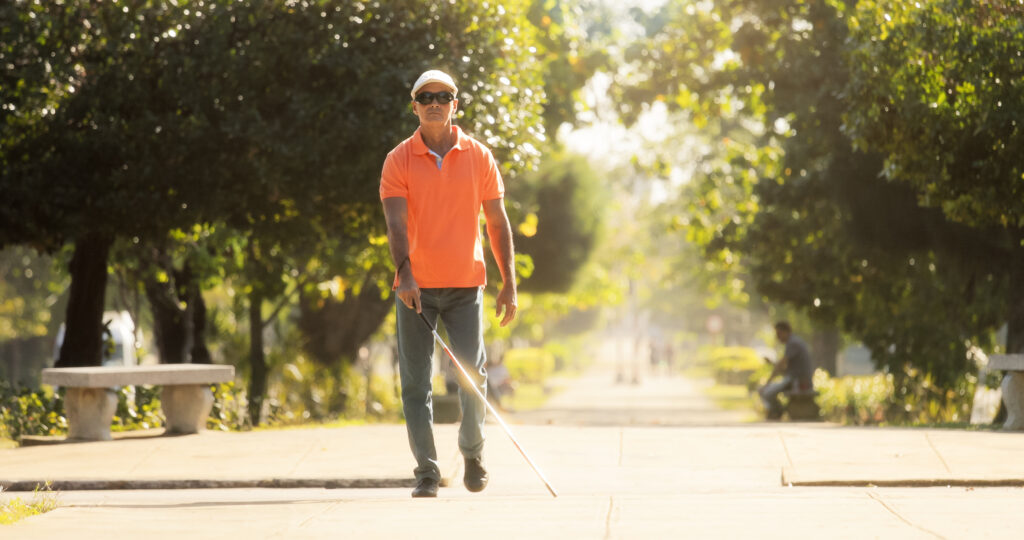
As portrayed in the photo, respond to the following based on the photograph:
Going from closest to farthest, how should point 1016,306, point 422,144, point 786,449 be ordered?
point 422,144
point 786,449
point 1016,306

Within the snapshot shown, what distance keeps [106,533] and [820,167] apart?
14.8 meters

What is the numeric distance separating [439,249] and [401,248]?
221 mm

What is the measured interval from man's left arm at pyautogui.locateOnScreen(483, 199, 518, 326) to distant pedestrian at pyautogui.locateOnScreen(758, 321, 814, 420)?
12.6 meters

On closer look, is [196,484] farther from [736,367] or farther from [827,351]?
[736,367]

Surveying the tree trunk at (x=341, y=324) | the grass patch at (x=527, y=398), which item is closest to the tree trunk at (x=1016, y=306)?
the tree trunk at (x=341, y=324)

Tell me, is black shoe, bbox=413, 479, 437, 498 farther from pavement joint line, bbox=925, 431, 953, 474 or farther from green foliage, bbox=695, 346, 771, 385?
green foliage, bbox=695, 346, 771, 385

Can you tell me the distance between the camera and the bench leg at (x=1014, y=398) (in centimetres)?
1129

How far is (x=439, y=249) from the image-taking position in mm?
6605

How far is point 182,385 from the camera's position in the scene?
10.8m

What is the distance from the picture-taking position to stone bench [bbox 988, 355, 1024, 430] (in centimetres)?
1109

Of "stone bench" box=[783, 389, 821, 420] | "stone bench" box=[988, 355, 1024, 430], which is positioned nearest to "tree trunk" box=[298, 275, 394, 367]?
"stone bench" box=[783, 389, 821, 420]

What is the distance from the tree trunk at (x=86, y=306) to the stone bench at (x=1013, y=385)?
8.85 m

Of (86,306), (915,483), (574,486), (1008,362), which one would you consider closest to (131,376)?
(574,486)

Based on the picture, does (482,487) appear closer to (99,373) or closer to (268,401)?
(99,373)
